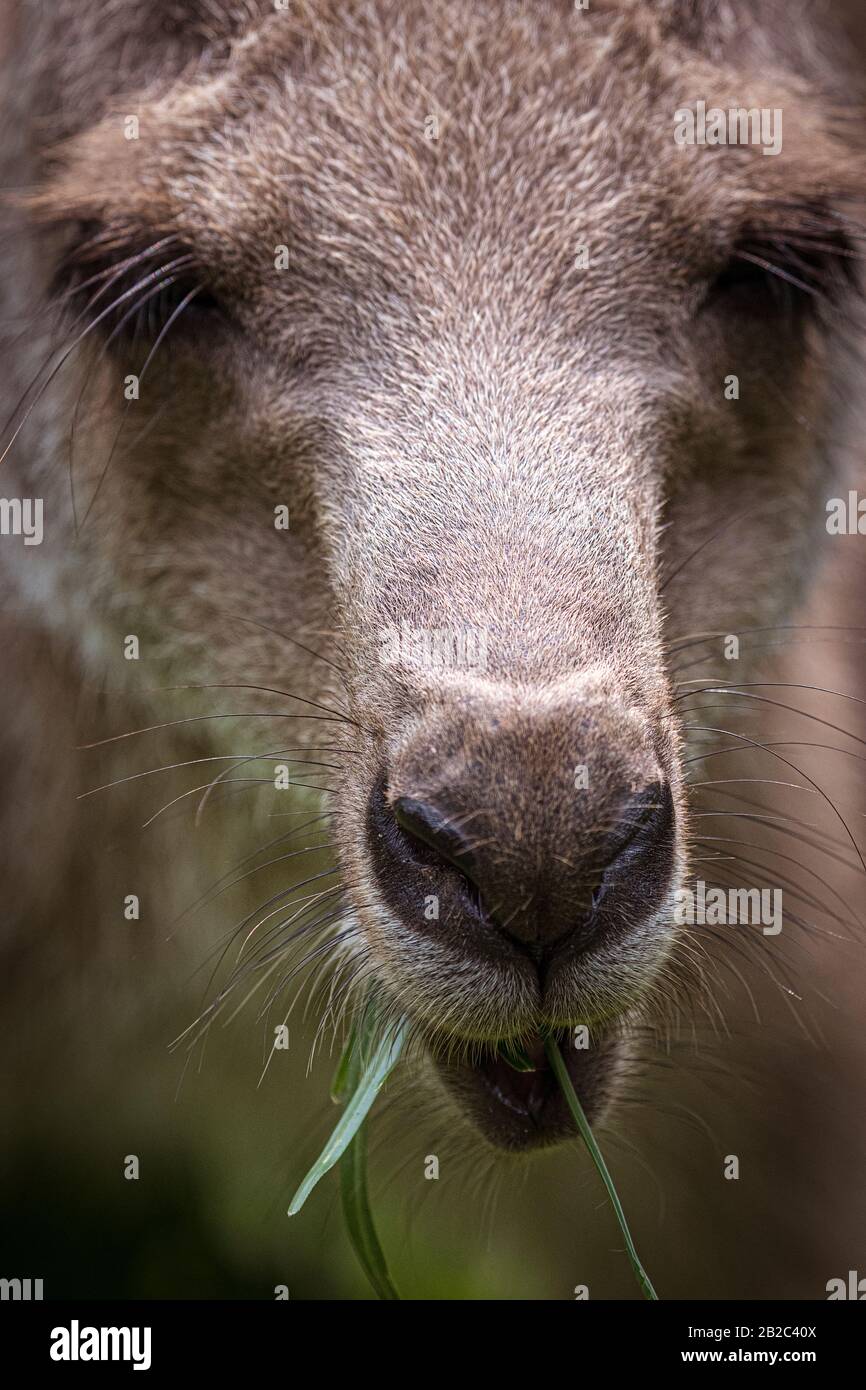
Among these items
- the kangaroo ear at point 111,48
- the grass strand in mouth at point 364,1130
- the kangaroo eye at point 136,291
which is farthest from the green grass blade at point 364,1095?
the kangaroo ear at point 111,48

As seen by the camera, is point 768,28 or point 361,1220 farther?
point 768,28

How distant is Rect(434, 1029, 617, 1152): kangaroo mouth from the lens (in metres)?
3.51

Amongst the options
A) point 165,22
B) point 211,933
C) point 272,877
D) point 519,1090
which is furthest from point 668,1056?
point 165,22

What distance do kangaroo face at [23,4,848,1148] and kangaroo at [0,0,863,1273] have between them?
11mm

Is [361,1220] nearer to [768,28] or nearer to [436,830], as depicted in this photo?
[436,830]

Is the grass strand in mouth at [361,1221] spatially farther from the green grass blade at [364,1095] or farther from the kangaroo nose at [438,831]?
the kangaroo nose at [438,831]

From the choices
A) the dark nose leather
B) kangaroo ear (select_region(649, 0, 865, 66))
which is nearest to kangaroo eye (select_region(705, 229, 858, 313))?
kangaroo ear (select_region(649, 0, 865, 66))

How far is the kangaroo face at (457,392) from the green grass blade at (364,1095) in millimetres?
137

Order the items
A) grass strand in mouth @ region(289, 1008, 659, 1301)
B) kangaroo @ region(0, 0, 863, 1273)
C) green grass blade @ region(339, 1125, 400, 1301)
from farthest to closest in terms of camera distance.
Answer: green grass blade @ region(339, 1125, 400, 1301) → grass strand in mouth @ region(289, 1008, 659, 1301) → kangaroo @ region(0, 0, 863, 1273)

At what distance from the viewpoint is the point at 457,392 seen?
368 cm

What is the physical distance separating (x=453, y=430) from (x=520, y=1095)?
65.8 inches

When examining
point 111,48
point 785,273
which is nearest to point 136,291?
point 111,48

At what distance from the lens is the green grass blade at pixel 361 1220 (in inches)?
150

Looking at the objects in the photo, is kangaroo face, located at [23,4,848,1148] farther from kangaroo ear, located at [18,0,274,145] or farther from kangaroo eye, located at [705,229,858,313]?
kangaroo ear, located at [18,0,274,145]
